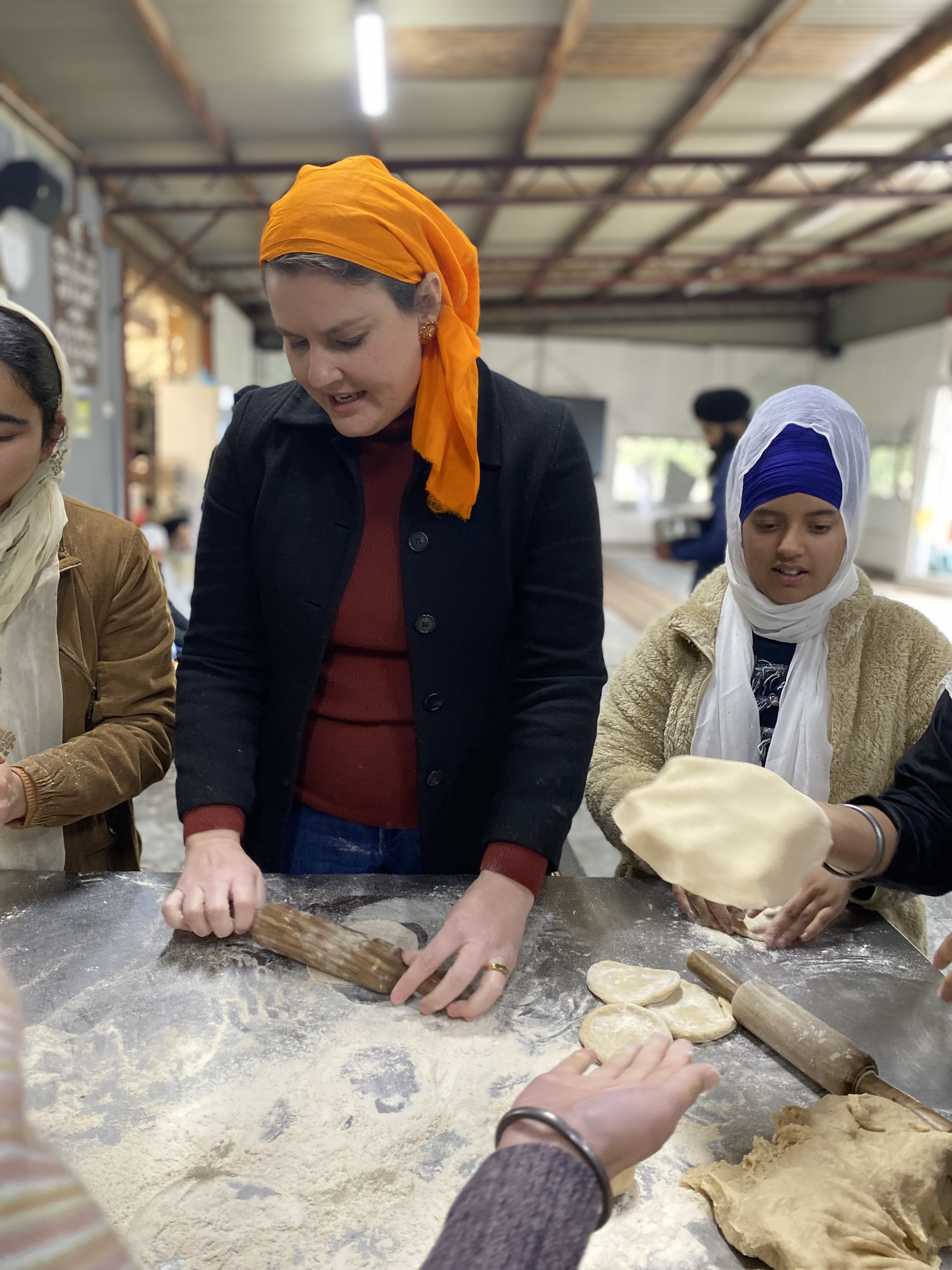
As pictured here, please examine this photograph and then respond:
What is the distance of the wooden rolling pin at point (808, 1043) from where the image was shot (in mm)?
1025

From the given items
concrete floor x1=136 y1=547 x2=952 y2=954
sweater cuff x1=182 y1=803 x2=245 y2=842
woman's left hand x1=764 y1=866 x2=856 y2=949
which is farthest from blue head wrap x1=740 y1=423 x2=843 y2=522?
sweater cuff x1=182 y1=803 x2=245 y2=842

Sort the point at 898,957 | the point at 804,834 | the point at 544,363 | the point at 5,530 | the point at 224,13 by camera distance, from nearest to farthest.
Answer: the point at 804,834 → the point at 898,957 → the point at 5,530 → the point at 224,13 → the point at 544,363

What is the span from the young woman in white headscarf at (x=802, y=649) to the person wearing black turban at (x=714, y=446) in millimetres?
2524

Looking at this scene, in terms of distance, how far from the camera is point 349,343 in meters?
1.23

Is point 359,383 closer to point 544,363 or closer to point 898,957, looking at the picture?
point 898,957

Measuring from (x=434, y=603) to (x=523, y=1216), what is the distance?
35.3 inches

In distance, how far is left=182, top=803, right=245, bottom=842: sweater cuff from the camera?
4.49ft

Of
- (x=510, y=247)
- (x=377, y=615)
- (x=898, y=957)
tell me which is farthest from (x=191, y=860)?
(x=510, y=247)

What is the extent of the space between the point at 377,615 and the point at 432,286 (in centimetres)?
48

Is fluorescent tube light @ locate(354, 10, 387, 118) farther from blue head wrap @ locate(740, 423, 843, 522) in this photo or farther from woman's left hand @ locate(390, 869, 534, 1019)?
woman's left hand @ locate(390, 869, 534, 1019)

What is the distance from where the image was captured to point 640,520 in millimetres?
15492

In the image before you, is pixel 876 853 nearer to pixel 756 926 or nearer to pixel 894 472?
pixel 756 926

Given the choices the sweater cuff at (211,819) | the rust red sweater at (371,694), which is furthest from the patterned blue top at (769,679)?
the sweater cuff at (211,819)

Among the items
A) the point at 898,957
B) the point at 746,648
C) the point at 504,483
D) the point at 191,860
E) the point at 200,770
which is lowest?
the point at 898,957
